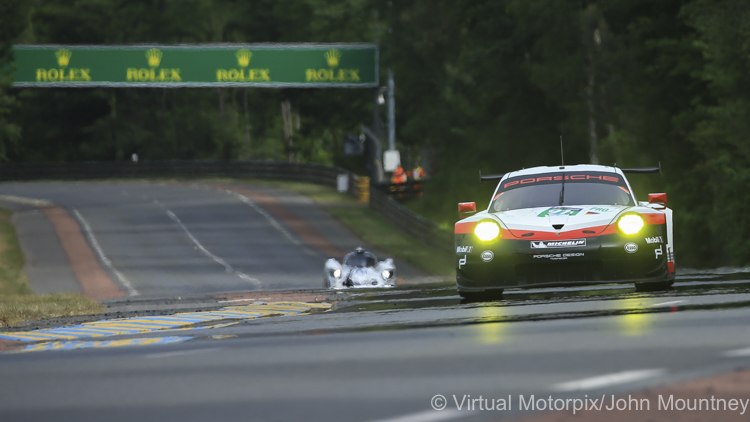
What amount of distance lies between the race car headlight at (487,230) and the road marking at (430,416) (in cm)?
568

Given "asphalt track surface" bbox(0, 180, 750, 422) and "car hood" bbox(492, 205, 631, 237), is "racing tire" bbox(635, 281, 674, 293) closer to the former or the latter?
"asphalt track surface" bbox(0, 180, 750, 422)

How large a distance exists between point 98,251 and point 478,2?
973 inches

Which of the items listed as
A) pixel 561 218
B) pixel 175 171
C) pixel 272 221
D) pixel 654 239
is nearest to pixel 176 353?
pixel 561 218

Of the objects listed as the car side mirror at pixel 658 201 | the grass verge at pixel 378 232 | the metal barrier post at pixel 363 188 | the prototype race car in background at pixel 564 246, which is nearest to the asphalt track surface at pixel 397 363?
the prototype race car in background at pixel 564 246

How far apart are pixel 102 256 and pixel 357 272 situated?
14.2 meters

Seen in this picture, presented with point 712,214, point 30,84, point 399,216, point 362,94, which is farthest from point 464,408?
point 362,94

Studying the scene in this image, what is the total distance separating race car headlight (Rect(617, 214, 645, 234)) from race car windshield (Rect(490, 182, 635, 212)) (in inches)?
34.0

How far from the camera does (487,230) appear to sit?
11742 mm

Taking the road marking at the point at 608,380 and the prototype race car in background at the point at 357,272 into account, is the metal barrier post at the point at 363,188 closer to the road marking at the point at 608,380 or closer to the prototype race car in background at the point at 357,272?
the prototype race car in background at the point at 357,272

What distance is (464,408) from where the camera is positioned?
20.2 ft

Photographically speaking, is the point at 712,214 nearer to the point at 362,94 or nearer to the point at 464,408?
the point at 464,408

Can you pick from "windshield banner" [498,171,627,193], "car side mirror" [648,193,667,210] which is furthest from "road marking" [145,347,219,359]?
"car side mirror" [648,193,667,210]

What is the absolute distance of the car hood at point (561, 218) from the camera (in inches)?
452

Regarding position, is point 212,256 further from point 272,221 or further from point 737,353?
point 737,353
